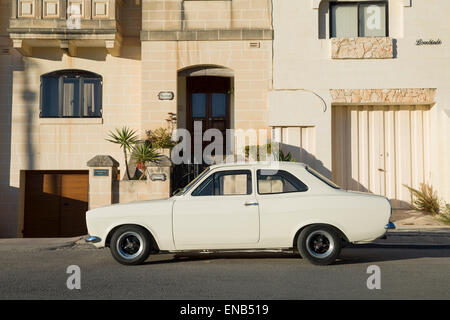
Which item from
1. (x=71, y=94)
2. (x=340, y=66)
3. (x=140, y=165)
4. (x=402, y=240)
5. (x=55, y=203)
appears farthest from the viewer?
(x=55, y=203)

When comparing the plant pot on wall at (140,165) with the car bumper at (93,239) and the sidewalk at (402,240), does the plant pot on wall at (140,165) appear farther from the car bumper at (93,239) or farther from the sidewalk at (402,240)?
the car bumper at (93,239)

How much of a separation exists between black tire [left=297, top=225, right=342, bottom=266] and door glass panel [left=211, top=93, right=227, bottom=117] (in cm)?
1064

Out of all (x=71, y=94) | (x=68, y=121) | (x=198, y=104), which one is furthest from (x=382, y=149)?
(x=71, y=94)

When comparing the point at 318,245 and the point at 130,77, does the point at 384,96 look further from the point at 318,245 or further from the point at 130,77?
the point at 318,245

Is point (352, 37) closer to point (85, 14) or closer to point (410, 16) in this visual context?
point (410, 16)

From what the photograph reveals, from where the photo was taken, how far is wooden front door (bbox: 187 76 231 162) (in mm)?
18094

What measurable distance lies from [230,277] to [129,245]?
76.5 inches

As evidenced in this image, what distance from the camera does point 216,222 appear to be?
26.3 ft

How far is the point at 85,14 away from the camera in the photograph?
52.9 feet

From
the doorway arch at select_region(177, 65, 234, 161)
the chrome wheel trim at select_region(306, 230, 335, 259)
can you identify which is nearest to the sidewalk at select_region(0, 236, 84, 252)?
the chrome wheel trim at select_region(306, 230, 335, 259)

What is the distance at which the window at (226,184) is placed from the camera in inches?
324

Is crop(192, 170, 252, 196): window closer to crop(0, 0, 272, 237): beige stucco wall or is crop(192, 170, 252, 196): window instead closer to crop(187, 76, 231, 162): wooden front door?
crop(0, 0, 272, 237): beige stucco wall

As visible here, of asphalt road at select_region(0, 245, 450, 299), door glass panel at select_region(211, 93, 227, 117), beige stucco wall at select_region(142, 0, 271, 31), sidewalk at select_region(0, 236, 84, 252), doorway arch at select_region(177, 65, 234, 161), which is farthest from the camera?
door glass panel at select_region(211, 93, 227, 117)

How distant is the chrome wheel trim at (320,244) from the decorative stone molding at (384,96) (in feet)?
27.2
